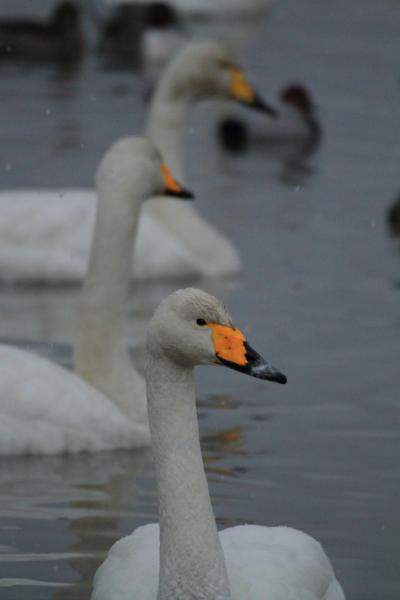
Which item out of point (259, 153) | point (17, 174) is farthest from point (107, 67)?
point (17, 174)

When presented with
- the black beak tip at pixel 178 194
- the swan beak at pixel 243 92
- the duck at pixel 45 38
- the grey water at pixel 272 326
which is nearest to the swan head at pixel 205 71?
the swan beak at pixel 243 92

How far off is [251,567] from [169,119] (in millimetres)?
7502

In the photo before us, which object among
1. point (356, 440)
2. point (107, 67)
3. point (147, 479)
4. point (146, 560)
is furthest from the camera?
point (107, 67)

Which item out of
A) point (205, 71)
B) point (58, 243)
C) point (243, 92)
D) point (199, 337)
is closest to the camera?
point (199, 337)

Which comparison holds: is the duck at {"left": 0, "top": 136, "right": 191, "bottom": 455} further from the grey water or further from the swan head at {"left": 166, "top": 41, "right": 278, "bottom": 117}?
the swan head at {"left": 166, "top": 41, "right": 278, "bottom": 117}

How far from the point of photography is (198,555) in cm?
551

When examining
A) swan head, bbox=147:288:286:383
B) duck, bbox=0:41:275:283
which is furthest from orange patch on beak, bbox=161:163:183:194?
swan head, bbox=147:288:286:383

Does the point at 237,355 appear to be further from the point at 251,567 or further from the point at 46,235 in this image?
the point at 46,235

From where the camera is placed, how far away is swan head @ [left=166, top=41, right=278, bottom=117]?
13.3 meters

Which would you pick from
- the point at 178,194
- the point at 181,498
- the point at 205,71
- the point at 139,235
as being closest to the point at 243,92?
the point at 205,71

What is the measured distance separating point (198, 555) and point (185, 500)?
0.51 ft

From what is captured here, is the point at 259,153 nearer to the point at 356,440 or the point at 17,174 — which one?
the point at 17,174

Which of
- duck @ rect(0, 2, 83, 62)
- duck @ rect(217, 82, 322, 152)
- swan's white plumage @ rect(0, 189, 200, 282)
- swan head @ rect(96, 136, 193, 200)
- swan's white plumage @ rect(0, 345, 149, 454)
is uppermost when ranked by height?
swan head @ rect(96, 136, 193, 200)

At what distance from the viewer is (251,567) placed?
19.4ft
